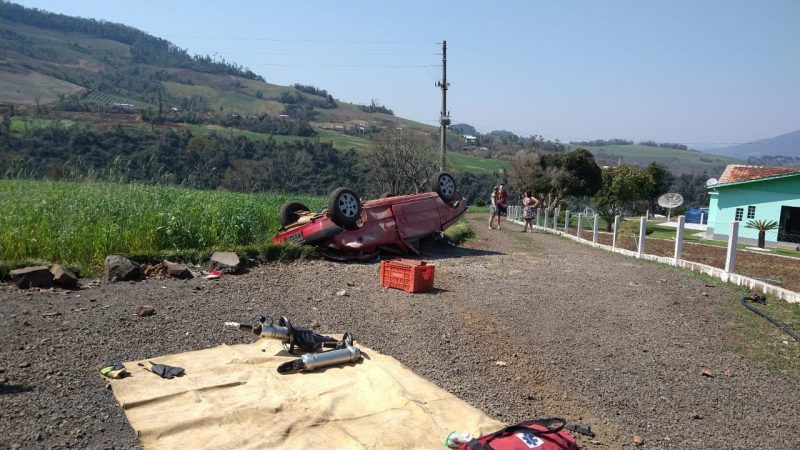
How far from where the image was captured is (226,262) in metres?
9.91

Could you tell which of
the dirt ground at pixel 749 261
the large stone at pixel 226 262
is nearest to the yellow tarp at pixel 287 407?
the large stone at pixel 226 262

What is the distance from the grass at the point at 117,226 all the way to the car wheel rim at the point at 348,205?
1535mm

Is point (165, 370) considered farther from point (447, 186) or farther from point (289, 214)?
point (447, 186)

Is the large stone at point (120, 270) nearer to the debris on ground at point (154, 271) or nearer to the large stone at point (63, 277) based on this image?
the debris on ground at point (154, 271)

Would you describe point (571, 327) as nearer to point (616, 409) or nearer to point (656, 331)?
point (656, 331)

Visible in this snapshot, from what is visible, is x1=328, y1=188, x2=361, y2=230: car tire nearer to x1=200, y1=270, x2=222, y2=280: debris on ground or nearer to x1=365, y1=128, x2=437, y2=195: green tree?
x1=200, y1=270, x2=222, y2=280: debris on ground

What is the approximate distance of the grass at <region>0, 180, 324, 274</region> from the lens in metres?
9.52

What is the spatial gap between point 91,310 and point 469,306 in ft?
15.7

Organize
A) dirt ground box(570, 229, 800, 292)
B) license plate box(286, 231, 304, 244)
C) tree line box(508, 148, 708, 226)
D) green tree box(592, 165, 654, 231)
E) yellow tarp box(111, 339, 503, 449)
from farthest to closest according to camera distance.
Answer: green tree box(592, 165, 654, 231) < tree line box(508, 148, 708, 226) < dirt ground box(570, 229, 800, 292) < license plate box(286, 231, 304, 244) < yellow tarp box(111, 339, 503, 449)

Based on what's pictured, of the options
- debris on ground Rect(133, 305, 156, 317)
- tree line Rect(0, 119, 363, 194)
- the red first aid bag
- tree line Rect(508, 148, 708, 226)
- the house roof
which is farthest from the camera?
tree line Rect(508, 148, 708, 226)

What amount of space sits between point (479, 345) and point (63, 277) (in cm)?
569

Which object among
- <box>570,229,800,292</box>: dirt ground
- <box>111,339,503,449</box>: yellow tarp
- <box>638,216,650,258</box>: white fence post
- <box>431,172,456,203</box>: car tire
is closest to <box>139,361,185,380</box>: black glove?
<box>111,339,503,449</box>: yellow tarp

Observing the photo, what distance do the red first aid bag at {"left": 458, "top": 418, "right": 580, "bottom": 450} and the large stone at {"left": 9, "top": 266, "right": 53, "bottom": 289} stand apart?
6725 millimetres

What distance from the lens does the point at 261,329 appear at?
588 centimetres
